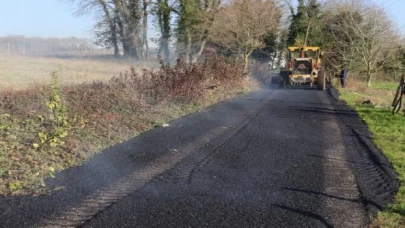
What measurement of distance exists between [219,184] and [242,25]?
24.2m

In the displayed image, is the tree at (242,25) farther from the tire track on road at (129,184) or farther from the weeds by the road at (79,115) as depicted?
the tire track on road at (129,184)

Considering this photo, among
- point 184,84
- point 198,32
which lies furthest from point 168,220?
point 198,32

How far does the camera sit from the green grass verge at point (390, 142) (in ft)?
16.2

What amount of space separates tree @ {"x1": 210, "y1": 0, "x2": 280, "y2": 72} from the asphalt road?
65.3ft

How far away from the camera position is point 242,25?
28.9 meters

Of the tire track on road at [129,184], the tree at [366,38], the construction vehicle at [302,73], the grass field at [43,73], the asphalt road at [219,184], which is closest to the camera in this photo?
the tire track on road at [129,184]

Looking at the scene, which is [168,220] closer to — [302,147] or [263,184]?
[263,184]

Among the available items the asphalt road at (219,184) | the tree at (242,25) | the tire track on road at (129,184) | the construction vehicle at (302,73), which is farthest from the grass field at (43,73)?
the construction vehicle at (302,73)

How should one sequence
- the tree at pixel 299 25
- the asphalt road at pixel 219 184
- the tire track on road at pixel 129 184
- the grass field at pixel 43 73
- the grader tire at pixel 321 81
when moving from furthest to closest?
1. the tree at pixel 299 25
2. the grader tire at pixel 321 81
3. the grass field at pixel 43 73
4. the asphalt road at pixel 219 184
5. the tire track on road at pixel 129 184

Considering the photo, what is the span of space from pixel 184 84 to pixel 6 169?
834cm

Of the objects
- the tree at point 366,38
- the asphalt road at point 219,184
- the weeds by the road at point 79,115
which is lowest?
the asphalt road at point 219,184

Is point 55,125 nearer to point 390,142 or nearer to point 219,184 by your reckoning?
point 219,184

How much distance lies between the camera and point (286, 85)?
26984 millimetres

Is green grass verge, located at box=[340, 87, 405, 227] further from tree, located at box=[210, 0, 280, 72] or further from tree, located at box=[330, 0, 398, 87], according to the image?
tree, located at box=[330, 0, 398, 87]
